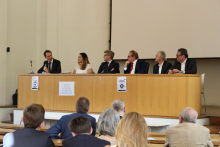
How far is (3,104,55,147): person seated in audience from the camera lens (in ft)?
6.47

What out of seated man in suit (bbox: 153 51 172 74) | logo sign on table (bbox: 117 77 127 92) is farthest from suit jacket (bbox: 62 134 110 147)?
seated man in suit (bbox: 153 51 172 74)

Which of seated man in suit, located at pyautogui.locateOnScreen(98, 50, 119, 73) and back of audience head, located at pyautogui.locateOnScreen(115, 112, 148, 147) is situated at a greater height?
seated man in suit, located at pyautogui.locateOnScreen(98, 50, 119, 73)

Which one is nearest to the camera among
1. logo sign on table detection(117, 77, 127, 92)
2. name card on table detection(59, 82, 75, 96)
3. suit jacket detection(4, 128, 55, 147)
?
suit jacket detection(4, 128, 55, 147)

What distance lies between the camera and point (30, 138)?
78.3 inches

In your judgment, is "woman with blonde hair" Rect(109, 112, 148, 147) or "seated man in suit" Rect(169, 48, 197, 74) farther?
"seated man in suit" Rect(169, 48, 197, 74)

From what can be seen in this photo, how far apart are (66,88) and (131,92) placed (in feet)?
4.68

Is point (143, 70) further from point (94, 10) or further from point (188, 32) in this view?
point (94, 10)

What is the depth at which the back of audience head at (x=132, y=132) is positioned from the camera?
1509 millimetres

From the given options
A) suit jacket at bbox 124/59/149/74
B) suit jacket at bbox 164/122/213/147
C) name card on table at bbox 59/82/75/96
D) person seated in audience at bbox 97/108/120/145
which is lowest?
suit jacket at bbox 164/122/213/147

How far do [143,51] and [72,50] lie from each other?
232 cm

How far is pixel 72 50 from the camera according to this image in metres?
8.24

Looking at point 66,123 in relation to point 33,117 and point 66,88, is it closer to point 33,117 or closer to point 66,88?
point 33,117

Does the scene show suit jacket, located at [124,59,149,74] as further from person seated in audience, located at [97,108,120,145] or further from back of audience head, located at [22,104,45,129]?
back of audience head, located at [22,104,45,129]

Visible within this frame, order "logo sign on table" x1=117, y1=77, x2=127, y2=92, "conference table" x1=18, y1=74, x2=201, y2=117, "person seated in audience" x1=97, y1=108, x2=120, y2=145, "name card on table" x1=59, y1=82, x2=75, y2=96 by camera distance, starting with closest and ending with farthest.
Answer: "person seated in audience" x1=97, y1=108, x2=120, y2=145 < "conference table" x1=18, y1=74, x2=201, y2=117 < "logo sign on table" x1=117, y1=77, x2=127, y2=92 < "name card on table" x1=59, y1=82, x2=75, y2=96
